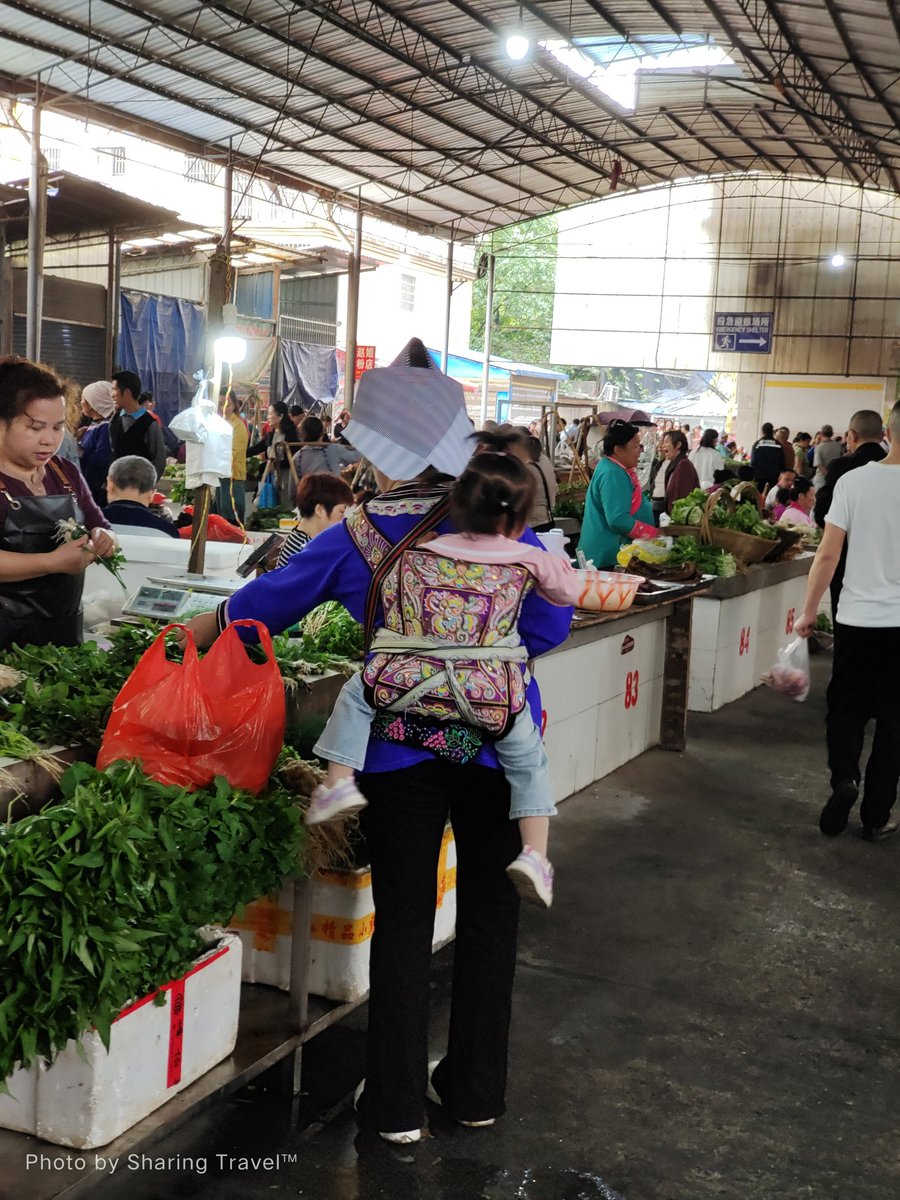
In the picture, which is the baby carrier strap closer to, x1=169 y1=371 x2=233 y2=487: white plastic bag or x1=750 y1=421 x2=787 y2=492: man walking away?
x1=169 y1=371 x2=233 y2=487: white plastic bag

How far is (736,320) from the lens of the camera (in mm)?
25516

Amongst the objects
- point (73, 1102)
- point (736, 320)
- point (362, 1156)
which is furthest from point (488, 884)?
point (736, 320)

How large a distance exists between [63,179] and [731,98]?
12320 mm

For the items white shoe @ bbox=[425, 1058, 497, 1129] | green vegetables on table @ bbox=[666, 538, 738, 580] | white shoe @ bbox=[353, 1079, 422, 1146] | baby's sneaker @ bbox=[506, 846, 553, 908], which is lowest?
white shoe @ bbox=[425, 1058, 497, 1129]

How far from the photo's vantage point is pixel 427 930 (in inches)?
103

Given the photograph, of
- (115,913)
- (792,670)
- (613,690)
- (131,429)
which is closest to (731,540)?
(613,690)

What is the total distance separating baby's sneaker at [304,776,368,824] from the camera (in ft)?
8.12

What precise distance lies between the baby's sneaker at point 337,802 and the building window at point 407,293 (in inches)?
1164

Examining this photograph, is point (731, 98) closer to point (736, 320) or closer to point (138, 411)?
point (736, 320)

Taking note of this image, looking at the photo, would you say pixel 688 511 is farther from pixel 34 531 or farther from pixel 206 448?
pixel 34 531

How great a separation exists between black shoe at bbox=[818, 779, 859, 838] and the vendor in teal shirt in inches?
74.6

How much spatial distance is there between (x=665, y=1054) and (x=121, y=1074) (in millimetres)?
1529

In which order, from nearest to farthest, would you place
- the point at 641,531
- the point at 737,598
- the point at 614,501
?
the point at 614,501 < the point at 641,531 < the point at 737,598

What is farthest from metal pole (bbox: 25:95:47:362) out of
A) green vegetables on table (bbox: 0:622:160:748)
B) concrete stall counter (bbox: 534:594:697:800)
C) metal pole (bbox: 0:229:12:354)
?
green vegetables on table (bbox: 0:622:160:748)
